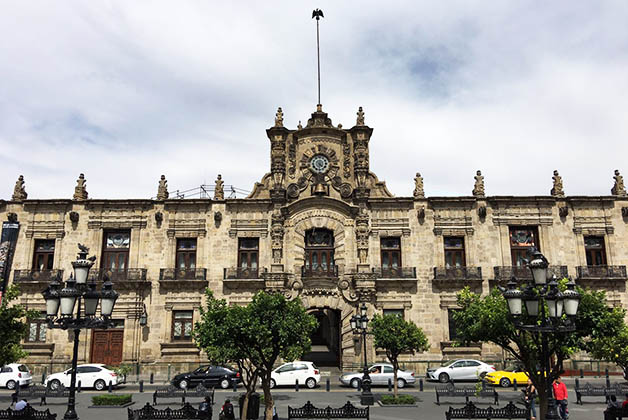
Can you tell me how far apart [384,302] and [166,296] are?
13.8 metres

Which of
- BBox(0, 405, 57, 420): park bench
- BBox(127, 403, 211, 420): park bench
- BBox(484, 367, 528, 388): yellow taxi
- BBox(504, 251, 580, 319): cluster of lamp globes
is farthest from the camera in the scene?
BBox(484, 367, 528, 388): yellow taxi

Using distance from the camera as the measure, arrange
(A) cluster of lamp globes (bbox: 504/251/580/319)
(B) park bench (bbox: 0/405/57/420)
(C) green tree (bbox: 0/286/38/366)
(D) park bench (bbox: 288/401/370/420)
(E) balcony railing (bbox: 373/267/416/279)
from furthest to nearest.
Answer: (E) balcony railing (bbox: 373/267/416/279) < (C) green tree (bbox: 0/286/38/366) < (D) park bench (bbox: 288/401/370/420) < (B) park bench (bbox: 0/405/57/420) < (A) cluster of lamp globes (bbox: 504/251/580/319)

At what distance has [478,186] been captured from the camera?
3306 centimetres

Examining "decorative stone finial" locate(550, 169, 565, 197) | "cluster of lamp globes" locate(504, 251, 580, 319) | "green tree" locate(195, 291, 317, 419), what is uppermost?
"decorative stone finial" locate(550, 169, 565, 197)

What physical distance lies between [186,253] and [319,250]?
874 centimetres

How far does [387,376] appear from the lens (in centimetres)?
2705

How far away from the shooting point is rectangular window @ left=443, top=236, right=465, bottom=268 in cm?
3250

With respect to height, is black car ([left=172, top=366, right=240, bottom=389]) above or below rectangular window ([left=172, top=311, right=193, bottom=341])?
below

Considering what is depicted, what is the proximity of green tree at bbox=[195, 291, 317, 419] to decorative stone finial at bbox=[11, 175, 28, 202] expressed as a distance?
2291 cm

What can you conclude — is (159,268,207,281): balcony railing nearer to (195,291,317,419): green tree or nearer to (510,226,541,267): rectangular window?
(195,291,317,419): green tree

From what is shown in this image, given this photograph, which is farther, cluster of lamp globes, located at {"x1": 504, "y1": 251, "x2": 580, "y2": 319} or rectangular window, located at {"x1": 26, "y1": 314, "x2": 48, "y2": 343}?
rectangular window, located at {"x1": 26, "y1": 314, "x2": 48, "y2": 343}

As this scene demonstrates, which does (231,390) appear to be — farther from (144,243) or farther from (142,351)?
(144,243)

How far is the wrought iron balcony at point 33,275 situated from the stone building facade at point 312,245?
69 millimetres

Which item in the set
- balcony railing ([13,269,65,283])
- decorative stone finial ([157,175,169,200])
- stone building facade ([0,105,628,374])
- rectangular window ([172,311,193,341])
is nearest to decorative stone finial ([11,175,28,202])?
stone building facade ([0,105,628,374])
